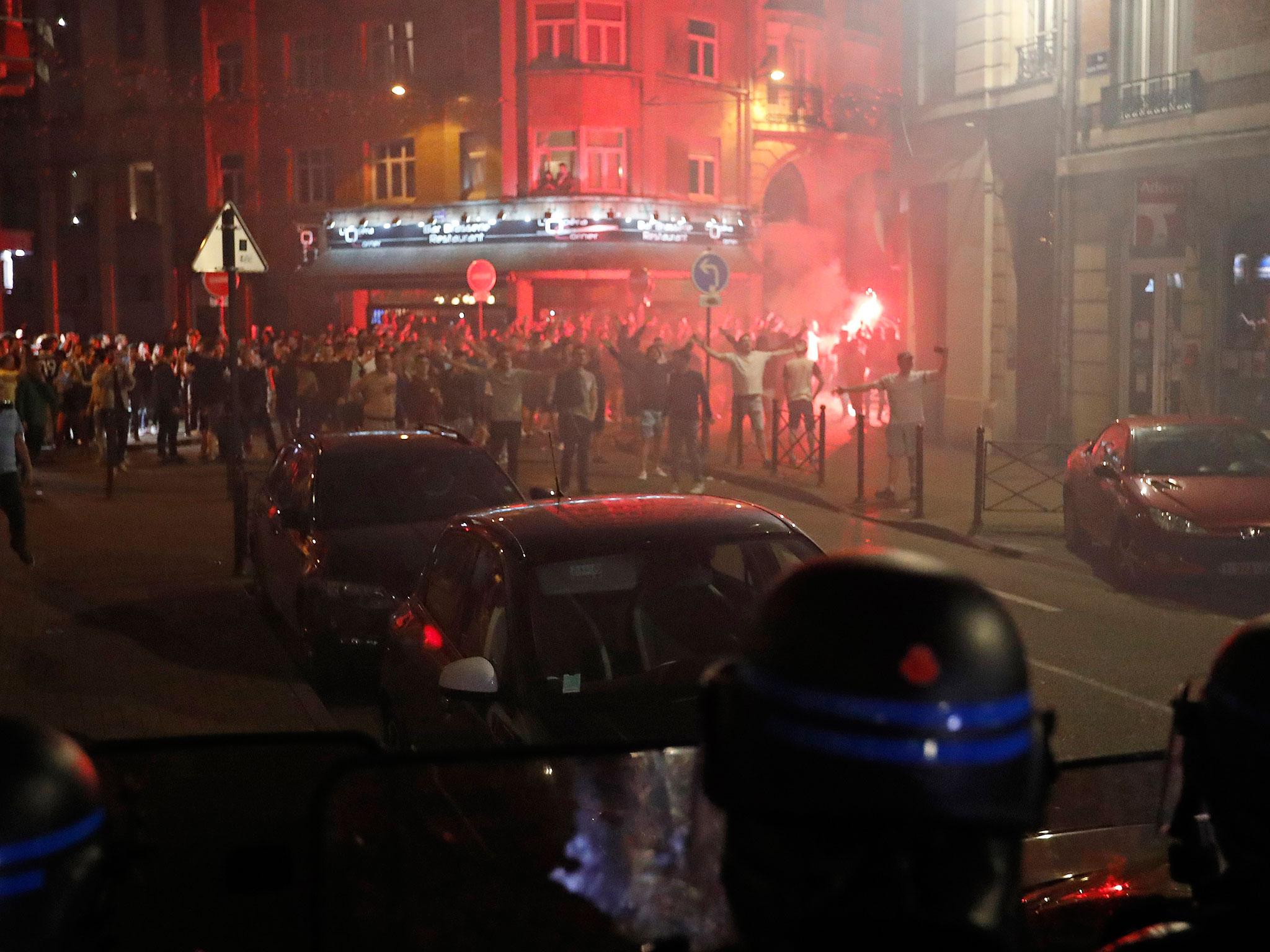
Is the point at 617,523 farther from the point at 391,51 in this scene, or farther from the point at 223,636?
the point at 391,51

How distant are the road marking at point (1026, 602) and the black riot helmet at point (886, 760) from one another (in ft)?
29.9

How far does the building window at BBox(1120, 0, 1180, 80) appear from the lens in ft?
65.3

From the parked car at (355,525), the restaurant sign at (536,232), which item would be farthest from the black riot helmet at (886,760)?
the restaurant sign at (536,232)

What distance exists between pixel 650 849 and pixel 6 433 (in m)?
10.9

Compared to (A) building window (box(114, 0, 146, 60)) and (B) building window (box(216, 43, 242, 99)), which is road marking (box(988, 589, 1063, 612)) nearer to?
(B) building window (box(216, 43, 242, 99))

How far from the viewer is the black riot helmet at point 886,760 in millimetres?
1801

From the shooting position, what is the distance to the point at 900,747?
5.90 ft

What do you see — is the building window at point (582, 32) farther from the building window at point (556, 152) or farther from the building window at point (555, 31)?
the building window at point (556, 152)

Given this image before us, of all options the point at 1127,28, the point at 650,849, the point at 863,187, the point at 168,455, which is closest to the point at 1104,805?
the point at 650,849

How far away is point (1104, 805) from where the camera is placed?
124 inches

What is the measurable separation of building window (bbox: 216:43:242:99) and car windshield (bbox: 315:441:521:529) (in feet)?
130

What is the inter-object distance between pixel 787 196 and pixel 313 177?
14.3 meters

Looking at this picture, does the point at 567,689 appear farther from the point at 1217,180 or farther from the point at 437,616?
the point at 1217,180

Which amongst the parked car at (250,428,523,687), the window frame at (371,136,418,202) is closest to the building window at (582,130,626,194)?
the window frame at (371,136,418,202)
